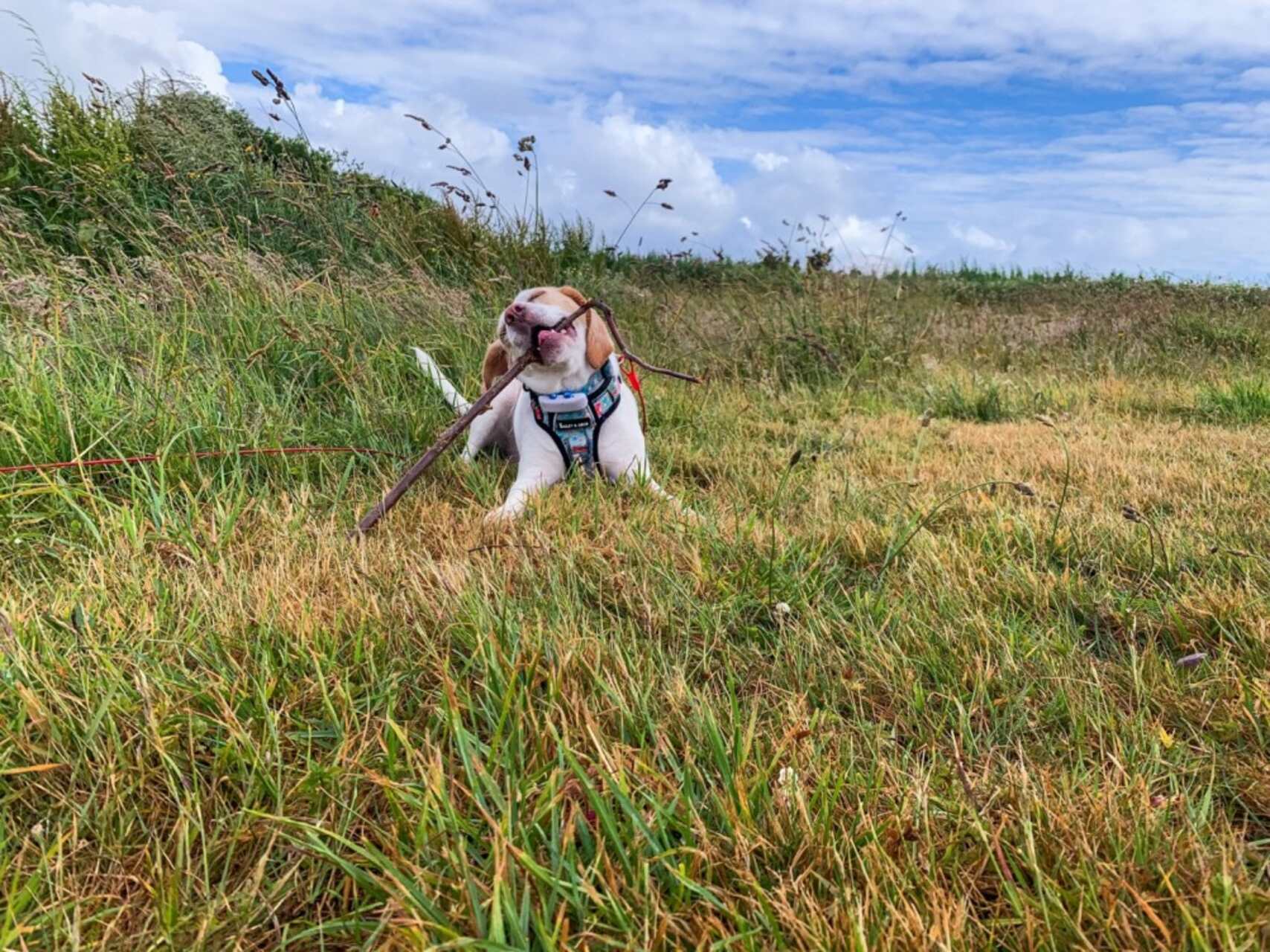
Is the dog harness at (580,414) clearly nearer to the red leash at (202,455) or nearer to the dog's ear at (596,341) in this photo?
the dog's ear at (596,341)

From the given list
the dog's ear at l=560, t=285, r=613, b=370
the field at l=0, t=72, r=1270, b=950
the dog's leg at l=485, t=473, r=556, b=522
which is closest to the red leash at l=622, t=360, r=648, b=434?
the field at l=0, t=72, r=1270, b=950

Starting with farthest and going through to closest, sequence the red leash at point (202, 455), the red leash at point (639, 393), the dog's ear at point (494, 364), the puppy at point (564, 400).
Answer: the red leash at point (639, 393)
the dog's ear at point (494, 364)
the puppy at point (564, 400)
the red leash at point (202, 455)

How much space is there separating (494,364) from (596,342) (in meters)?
0.49

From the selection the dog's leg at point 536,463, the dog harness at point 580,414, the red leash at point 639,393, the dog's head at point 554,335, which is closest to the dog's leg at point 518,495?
the dog's leg at point 536,463

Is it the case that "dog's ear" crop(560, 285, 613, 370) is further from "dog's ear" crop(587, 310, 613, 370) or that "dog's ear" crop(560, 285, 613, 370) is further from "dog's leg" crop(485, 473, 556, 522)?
"dog's leg" crop(485, 473, 556, 522)

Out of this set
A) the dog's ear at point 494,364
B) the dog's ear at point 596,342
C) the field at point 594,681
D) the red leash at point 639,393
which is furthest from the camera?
the red leash at point 639,393

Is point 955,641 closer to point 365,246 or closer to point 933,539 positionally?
point 933,539

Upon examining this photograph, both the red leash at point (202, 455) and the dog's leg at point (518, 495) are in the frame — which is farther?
the dog's leg at point (518, 495)

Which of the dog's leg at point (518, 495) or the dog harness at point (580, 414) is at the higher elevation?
the dog harness at point (580, 414)

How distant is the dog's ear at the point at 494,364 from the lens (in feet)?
9.46

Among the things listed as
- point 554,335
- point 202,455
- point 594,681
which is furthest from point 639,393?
point 594,681

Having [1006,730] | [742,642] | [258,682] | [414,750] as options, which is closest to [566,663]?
[414,750]

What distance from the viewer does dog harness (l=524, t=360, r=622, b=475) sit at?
2.68m

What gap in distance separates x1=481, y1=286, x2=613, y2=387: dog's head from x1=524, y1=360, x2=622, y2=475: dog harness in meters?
0.06
